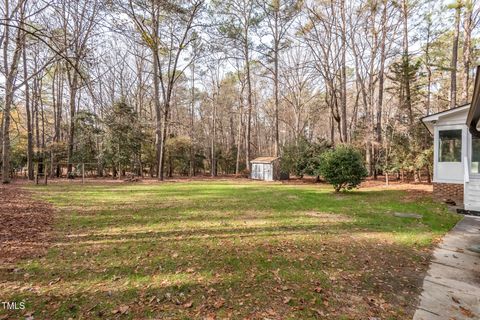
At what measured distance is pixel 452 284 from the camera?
3.32 metres

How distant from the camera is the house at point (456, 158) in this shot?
8117 millimetres

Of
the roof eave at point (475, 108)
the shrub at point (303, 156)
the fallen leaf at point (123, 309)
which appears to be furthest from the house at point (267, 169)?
the fallen leaf at point (123, 309)

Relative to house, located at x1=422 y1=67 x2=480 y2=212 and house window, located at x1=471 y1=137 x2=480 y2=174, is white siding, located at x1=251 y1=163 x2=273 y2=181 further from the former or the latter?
house window, located at x1=471 y1=137 x2=480 y2=174

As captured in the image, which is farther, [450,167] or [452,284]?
[450,167]

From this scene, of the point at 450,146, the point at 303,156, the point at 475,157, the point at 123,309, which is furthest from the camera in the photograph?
the point at 303,156

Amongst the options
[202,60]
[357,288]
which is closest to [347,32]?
[202,60]

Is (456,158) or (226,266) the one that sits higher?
(456,158)

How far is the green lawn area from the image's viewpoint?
9.05 feet

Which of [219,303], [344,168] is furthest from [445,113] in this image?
[219,303]

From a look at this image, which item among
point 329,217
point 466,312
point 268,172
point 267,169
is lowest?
point 466,312

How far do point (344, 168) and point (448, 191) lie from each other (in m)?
3.72

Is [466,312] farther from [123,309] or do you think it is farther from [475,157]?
[475,157]

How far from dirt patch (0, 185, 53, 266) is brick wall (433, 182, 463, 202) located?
12.0 metres

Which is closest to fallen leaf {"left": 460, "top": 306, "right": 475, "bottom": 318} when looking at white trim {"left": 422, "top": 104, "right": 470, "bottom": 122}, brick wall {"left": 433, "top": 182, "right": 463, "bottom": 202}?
brick wall {"left": 433, "top": 182, "right": 463, "bottom": 202}
